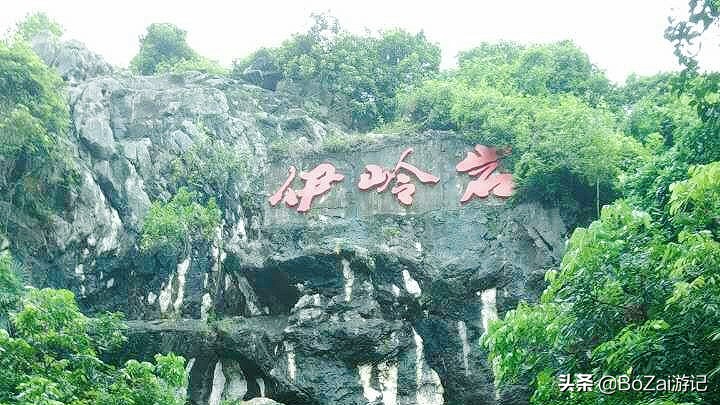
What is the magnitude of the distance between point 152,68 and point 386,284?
8.92 meters

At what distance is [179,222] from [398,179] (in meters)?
3.16

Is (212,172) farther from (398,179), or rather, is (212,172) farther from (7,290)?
(7,290)

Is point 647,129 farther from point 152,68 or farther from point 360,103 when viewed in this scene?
point 152,68

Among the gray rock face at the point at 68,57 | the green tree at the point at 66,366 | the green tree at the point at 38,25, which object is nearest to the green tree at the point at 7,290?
the green tree at the point at 66,366

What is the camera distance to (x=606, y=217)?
5672 millimetres

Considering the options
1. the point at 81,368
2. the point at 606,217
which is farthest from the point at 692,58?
the point at 81,368

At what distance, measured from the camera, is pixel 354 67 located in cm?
1475

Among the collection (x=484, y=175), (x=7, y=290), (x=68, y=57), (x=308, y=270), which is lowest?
(x=7, y=290)

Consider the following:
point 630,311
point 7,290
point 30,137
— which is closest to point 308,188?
point 30,137

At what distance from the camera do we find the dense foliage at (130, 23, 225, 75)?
16766mm

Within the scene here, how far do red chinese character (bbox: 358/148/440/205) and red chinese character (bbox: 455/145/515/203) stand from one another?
466 millimetres

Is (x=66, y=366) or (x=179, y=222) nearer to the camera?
(x=66, y=366)

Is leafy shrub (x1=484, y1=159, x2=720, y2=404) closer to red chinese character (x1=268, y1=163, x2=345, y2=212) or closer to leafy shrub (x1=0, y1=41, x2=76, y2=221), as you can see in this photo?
red chinese character (x1=268, y1=163, x2=345, y2=212)

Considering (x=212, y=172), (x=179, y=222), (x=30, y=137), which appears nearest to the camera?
(x=30, y=137)
